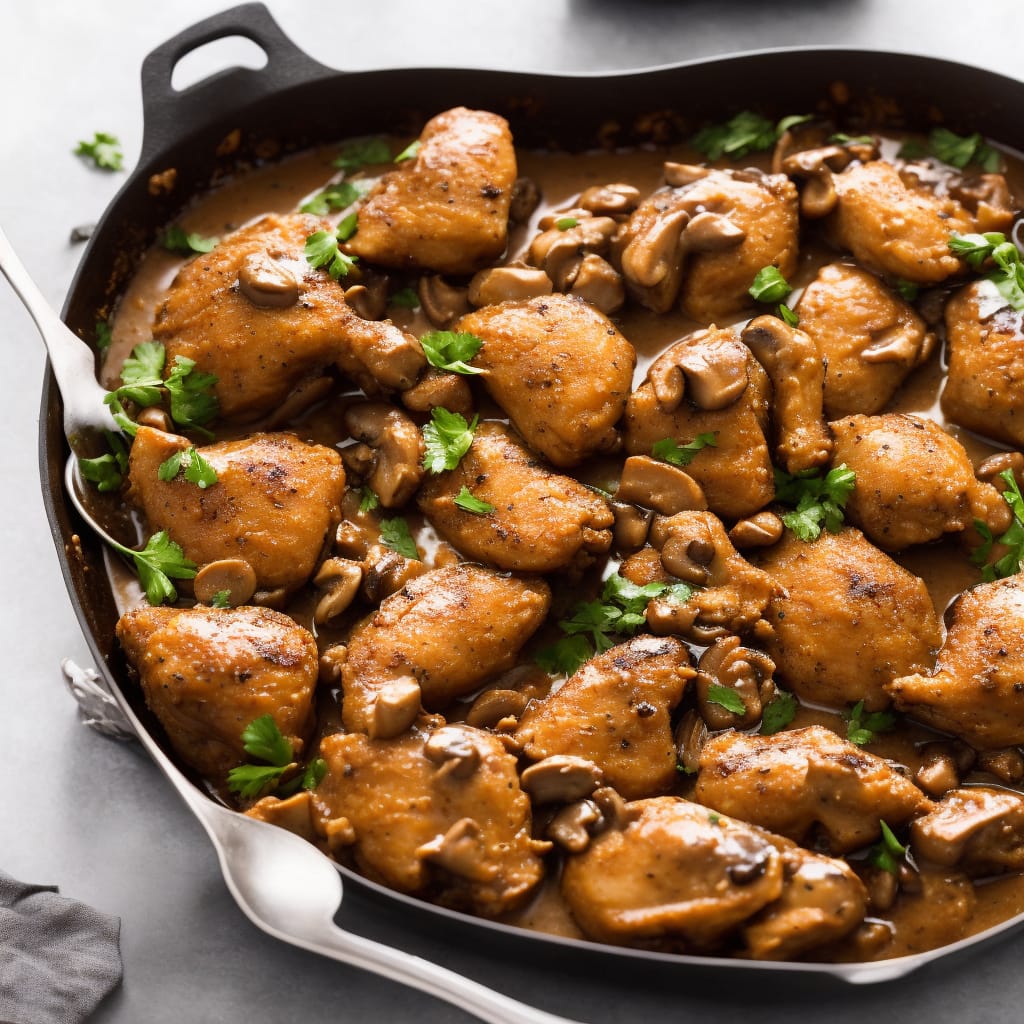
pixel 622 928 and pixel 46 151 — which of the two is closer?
pixel 622 928

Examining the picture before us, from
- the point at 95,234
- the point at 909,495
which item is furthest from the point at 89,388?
the point at 909,495

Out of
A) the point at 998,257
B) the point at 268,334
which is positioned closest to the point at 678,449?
the point at 998,257

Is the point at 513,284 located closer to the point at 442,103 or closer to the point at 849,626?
the point at 442,103

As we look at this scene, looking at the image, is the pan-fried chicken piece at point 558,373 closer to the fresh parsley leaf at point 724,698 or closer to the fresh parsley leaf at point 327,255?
the fresh parsley leaf at point 327,255

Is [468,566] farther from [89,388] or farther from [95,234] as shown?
[95,234]

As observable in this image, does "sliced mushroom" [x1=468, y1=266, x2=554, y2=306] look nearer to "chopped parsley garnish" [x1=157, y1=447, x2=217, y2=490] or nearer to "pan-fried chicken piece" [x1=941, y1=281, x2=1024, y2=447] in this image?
"chopped parsley garnish" [x1=157, y1=447, x2=217, y2=490]

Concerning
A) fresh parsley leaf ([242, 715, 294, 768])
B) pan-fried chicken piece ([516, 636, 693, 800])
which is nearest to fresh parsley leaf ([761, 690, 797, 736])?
pan-fried chicken piece ([516, 636, 693, 800])

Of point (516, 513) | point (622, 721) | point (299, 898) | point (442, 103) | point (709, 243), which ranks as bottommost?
point (299, 898)
